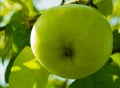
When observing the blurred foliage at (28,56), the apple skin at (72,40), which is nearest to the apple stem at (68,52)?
the apple skin at (72,40)

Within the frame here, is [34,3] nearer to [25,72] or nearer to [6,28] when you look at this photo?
[6,28]

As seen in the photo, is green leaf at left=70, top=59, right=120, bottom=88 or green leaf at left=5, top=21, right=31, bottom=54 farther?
green leaf at left=5, top=21, right=31, bottom=54

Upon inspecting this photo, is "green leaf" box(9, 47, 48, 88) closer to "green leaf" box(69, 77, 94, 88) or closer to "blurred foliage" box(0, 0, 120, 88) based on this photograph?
"blurred foliage" box(0, 0, 120, 88)

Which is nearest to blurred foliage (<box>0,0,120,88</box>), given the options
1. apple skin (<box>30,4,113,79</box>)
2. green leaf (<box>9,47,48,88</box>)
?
green leaf (<box>9,47,48,88</box>)

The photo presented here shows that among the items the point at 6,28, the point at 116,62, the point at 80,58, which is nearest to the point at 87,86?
the point at 116,62

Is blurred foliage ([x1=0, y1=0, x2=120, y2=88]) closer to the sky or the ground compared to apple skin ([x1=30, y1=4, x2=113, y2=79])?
closer to the ground

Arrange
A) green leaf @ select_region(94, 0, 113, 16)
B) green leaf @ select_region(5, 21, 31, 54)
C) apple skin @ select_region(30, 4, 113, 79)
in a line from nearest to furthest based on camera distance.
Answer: apple skin @ select_region(30, 4, 113, 79), green leaf @ select_region(5, 21, 31, 54), green leaf @ select_region(94, 0, 113, 16)

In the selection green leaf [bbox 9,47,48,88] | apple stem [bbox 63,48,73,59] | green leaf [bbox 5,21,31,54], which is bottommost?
green leaf [bbox 5,21,31,54]

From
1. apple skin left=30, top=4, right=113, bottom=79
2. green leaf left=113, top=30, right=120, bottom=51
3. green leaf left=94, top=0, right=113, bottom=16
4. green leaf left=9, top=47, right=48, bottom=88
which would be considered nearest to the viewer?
apple skin left=30, top=4, right=113, bottom=79
